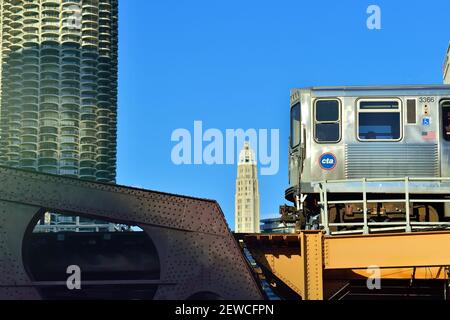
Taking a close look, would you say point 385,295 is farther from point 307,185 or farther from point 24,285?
point 24,285

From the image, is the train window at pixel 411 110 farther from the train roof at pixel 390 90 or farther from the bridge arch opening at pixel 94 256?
the bridge arch opening at pixel 94 256

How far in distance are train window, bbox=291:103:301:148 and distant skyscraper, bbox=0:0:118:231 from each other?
140934mm

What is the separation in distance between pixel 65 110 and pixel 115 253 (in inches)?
6384

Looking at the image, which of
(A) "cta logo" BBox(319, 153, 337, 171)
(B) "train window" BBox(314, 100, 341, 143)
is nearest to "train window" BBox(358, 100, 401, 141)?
(B) "train window" BBox(314, 100, 341, 143)

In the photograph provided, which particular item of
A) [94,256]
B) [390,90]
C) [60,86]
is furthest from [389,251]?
[60,86]

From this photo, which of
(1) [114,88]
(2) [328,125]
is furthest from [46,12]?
(2) [328,125]

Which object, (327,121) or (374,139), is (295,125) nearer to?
(327,121)

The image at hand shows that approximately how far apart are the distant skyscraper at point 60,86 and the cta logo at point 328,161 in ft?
467

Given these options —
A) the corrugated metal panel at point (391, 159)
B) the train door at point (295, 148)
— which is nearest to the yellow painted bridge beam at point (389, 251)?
the corrugated metal panel at point (391, 159)

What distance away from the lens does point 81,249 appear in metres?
18.2

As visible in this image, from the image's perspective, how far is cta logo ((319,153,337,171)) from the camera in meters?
20.8

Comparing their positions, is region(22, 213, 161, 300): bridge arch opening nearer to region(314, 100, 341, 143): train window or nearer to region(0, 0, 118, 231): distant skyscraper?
region(314, 100, 341, 143): train window

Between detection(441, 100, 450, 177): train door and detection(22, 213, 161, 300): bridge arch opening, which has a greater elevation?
detection(441, 100, 450, 177): train door
